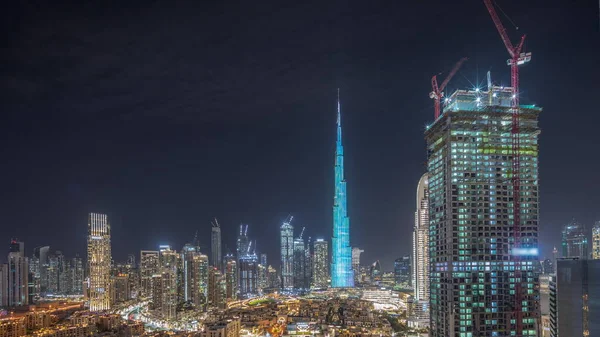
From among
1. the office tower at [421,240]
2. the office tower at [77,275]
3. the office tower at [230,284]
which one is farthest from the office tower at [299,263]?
the office tower at [421,240]

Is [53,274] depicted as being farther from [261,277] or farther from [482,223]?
[482,223]

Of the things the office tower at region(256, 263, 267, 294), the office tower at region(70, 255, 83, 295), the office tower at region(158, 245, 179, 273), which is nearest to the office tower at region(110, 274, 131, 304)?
the office tower at region(158, 245, 179, 273)

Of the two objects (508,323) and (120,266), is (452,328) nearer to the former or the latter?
(508,323)

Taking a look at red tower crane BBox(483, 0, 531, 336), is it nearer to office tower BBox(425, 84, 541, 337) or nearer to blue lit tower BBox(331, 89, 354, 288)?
office tower BBox(425, 84, 541, 337)

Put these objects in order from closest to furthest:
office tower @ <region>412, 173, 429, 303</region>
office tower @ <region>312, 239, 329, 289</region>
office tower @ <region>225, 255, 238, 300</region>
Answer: office tower @ <region>412, 173, 429, 303</region>, office tower @ <region>225, 255, 238, 300</region>, office tower @ <region>312, 239, 329, 289</region>

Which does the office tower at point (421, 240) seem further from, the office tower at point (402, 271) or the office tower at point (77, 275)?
the office tower at point (77, 275)

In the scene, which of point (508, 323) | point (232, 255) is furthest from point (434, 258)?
point (232, 255)
